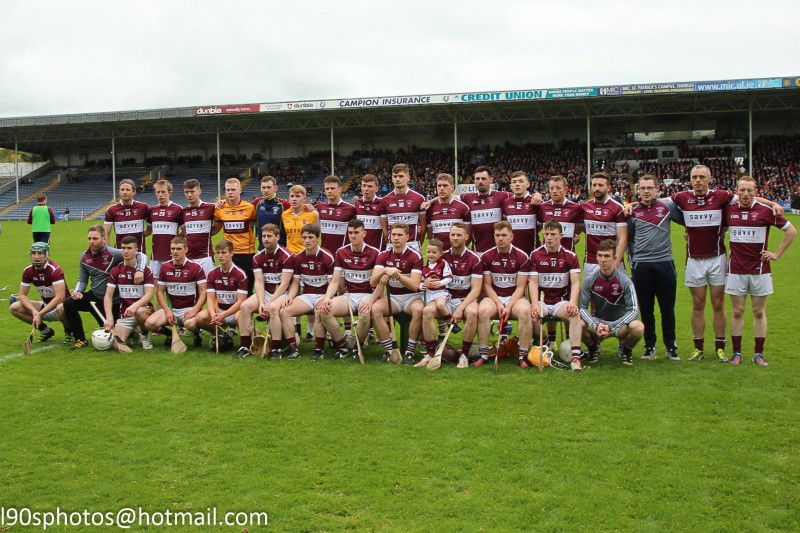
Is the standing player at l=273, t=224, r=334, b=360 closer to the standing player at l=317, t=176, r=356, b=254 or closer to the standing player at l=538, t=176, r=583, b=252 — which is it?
the standing player at l=317, t=176, r=356, b=254

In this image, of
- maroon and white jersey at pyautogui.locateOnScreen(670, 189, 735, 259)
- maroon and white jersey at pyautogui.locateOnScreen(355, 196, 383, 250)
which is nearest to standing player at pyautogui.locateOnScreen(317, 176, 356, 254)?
maroon and white jersey at pyautogui.locateOnScreen(355, 196, 383, 250)

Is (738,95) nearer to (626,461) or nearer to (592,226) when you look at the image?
(592,226)

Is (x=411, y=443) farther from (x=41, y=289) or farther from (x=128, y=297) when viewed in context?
(x=41, y=289)

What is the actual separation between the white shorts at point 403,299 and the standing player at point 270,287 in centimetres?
127

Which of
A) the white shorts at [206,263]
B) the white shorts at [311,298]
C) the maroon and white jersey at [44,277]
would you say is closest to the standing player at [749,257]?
the white shorts at [311,298]

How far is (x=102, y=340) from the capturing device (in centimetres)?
758

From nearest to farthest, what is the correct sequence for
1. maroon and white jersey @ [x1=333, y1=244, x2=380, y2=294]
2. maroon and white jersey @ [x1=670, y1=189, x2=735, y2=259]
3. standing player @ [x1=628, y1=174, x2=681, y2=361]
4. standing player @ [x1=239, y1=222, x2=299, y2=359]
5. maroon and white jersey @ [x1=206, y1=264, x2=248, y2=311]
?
maroon and white jersey @ [x1=670, y1=189, x2=735, y2=259] < standing player @ [x1=628, y1=174, x2=681, y2=361] < standing player @ [x1=239, y1=222, x2=299, y2=359] < maroon and white jersey @ [x1=333, y1=244, x2=380, y2=294] < maroon and white jersey @ [x1=206, y1=264, x2=248, y2=311]

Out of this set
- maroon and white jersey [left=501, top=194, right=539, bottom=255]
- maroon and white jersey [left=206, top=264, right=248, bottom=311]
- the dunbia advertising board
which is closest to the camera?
maroon and white jersey [left=501, top=194, right=539, bottom=255]

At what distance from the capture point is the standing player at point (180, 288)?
25.2 ft

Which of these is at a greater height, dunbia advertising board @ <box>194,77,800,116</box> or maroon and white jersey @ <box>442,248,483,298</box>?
dunbia advertising board @ <box>194,77,800,116</box>

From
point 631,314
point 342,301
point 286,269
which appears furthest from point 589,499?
point 286,269

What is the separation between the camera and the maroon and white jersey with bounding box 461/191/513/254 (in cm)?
770

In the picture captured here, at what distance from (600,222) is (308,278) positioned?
330 centimetres

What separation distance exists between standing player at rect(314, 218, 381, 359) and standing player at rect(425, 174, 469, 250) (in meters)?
0.87
